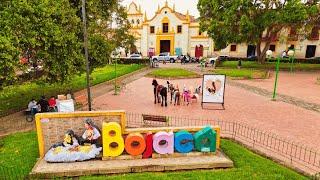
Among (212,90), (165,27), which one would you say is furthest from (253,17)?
(165,27)

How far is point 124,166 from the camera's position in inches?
331

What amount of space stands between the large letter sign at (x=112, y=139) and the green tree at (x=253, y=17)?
22603 millimetres

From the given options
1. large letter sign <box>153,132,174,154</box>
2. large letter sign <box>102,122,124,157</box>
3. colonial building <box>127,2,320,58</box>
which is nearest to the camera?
large letter sign <box>102,122,124,157</box>

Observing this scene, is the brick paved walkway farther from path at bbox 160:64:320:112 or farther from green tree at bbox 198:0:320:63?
green tree at bbox 198:0:320:63

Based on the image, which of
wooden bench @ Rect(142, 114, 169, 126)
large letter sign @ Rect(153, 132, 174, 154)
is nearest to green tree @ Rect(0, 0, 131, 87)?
wooden bench @ Rect(142, 114, 169, 126)

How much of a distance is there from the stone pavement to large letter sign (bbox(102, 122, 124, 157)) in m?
5.28

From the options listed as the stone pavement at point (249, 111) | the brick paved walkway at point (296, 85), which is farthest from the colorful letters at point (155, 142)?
the brick paved walkway at point (296, 85)

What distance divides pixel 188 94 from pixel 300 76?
16.3 meters

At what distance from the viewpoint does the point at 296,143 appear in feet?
33.5

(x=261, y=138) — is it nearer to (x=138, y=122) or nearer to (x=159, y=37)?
(x=138, y=122)

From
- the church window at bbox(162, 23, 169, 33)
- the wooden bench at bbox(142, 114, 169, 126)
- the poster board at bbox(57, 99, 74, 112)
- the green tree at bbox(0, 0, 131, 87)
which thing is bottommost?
the wooden bench at bbox(142, 114, 169, 126)

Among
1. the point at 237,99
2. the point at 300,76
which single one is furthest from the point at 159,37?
the point at 237,99

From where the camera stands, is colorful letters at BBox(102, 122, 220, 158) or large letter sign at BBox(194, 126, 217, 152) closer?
colorful letters at BBox(102, 122, 220, 158)

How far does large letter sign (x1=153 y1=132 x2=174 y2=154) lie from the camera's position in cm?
904
